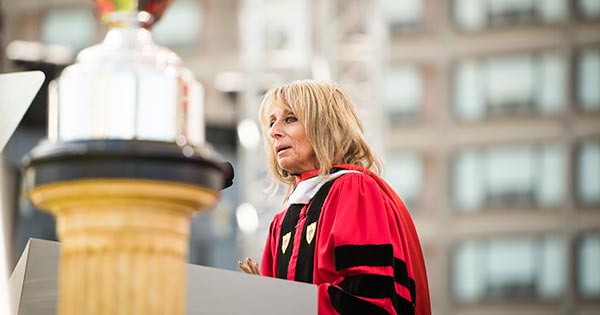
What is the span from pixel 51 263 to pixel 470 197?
3118 centimetres

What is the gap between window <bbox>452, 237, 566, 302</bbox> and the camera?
3356cm

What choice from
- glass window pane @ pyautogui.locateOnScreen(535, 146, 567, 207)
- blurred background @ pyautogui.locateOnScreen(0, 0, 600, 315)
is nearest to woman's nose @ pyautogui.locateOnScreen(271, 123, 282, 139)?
blurred background @ pyautogui.locateOnScreen(0, 0, 600, 315)

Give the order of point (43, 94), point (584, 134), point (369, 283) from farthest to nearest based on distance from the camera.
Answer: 1. point (584, 134)
2. point (43, 94)
3. point (369, 283)

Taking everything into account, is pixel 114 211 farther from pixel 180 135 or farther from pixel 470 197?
pixel 470 197

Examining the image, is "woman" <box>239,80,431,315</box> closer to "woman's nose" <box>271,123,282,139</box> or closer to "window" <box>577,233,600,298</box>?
"woman's nose" <box>271,123,282,139</box>

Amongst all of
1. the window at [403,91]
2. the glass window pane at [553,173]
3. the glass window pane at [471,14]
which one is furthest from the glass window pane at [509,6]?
the glass window pane at [553,173]

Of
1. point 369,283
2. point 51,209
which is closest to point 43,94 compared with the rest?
point 369,283

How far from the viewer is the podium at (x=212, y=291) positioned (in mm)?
3688

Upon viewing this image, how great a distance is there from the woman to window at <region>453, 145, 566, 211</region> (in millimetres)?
29839

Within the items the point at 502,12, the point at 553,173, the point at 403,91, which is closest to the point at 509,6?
the point at 502,12

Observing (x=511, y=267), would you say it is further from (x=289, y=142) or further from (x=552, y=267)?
(x=289, y=142)

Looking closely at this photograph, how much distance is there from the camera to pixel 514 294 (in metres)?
33.6

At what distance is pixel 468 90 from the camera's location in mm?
35000

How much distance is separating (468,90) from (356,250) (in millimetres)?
31130
